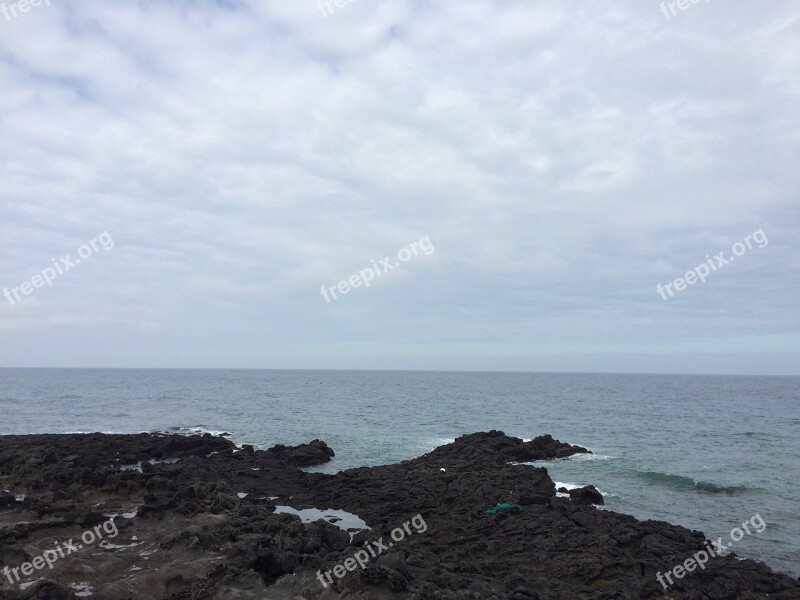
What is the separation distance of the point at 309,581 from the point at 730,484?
3103 cm

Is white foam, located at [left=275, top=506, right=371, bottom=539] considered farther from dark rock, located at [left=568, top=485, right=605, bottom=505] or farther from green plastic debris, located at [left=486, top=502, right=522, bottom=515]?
dark rock, located at [left=568, top=485, right=605, bottom=505]

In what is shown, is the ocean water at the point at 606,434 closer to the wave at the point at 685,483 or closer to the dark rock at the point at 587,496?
the wave at the point at 685,483

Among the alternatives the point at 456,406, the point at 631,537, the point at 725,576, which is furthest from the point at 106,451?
the point at 456,406

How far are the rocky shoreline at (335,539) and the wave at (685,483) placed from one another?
957 centimetres

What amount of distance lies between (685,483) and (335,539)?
25.8m

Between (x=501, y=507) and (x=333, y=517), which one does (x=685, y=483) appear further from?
(x=333, y=517)

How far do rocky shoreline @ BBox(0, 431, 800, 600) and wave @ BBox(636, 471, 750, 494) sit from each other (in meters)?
9.57

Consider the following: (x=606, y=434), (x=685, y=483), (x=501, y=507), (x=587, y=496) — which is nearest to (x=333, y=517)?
(x=501, y=507)

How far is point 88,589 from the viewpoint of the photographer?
15.0 metres

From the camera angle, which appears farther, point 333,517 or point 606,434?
point 606,434

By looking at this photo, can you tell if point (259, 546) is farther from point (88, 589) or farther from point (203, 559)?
point (88, 589)

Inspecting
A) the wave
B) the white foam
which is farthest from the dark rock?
the white foam

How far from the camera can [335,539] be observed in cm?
1988

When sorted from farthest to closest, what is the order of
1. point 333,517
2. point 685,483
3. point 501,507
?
point 685,483 < point 501,507 < point 333,517
